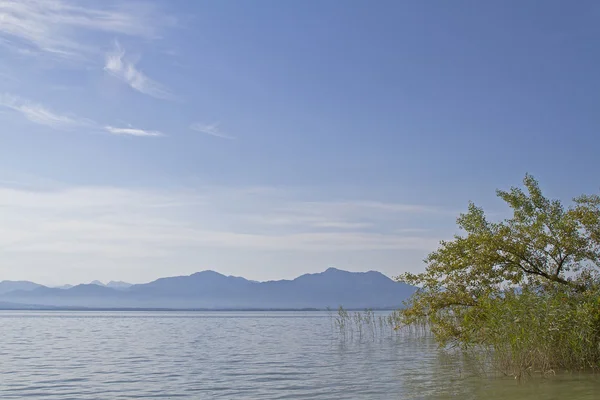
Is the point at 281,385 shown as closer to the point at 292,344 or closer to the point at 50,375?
the point at 50,375

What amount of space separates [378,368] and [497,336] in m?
8.25

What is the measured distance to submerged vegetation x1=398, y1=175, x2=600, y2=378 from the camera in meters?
18.5

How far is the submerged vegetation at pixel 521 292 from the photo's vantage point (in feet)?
60.8

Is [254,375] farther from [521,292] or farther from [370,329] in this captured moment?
[370,329]

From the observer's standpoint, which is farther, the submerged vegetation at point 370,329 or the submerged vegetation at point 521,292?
the submerged vegetation at point 370,329

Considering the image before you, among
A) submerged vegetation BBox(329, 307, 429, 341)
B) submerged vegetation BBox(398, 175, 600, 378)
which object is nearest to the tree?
submerged vegetation BBox(398, 175, 600, 378)

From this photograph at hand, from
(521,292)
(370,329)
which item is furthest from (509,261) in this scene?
(370,329)

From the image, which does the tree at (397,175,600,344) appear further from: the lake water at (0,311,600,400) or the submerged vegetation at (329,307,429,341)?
the submerged vegetation at (329,307,429,341)

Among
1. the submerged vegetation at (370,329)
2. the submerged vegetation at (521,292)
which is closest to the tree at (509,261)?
the submerged vegetation at (521,292)

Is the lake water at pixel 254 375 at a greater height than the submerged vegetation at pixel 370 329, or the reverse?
the submerged vegetation at pixel 370 329

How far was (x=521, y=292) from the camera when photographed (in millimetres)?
20656

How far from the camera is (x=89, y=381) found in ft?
72.1

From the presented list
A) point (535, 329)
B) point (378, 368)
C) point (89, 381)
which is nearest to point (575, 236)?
point (535, 329)

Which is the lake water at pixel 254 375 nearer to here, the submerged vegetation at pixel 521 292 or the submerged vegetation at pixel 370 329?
the submerged vegetation at pixel 521 292
